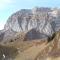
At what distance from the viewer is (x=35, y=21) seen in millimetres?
19359

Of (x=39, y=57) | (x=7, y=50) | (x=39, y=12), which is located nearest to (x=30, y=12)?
(x=39, y=12)

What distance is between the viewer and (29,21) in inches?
782

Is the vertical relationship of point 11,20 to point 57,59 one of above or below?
below

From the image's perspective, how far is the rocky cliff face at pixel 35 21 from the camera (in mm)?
17125

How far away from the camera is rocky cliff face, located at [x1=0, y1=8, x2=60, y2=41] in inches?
674

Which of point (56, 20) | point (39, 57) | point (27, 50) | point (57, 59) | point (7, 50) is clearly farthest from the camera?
point (56, 20)

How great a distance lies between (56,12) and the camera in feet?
52.7

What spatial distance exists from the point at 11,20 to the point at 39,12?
11.3 ft

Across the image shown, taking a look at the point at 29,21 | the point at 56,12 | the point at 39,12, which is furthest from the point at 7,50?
the point at 29,21

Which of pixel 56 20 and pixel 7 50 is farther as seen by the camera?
pixel 56 20

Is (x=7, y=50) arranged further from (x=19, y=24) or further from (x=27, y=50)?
(x=19, y=24)

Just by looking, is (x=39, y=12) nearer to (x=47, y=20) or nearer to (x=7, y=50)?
(x=47, y=20)

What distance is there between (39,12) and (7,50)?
23.5 ft

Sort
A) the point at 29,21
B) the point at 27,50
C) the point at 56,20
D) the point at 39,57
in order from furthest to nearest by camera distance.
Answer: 1. the point at 29,21
2. the point at 56,20
3. the point at 27,50
4. the point at 39,57
